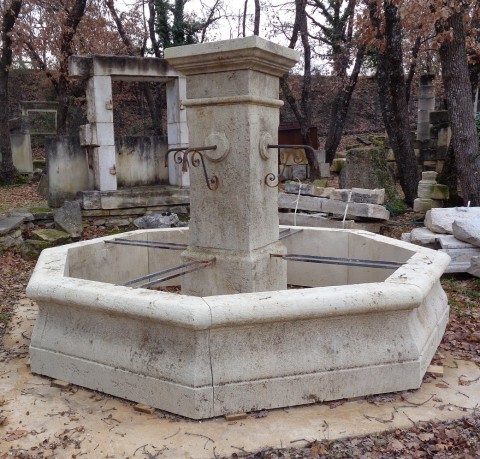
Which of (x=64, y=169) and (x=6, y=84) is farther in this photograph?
(x=6, y=84)

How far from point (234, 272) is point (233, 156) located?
0.90 metres

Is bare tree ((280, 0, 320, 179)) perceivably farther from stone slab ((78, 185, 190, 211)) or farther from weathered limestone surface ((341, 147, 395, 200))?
stone slab ((78, 185, 190, 211))

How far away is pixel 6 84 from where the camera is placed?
13.9 metres

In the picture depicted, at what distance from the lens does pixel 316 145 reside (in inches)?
689

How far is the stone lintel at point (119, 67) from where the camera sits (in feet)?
28.5

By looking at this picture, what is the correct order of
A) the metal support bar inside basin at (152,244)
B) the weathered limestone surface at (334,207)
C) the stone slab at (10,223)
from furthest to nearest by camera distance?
1. the weathered limestone surface at (334,207)
2. the stone slab at (10,223)
3. the metal support bar inside basin at (152,244)

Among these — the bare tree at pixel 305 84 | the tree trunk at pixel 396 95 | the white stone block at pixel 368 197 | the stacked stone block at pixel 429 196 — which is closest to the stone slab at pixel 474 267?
the white stone block at pixel 368 197

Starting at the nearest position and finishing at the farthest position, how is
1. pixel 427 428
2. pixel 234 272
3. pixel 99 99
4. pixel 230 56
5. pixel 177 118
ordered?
pixel 427 428 → pixel 230 56 → pixel 234 272 → pixel 99 99 → pixel 177 118

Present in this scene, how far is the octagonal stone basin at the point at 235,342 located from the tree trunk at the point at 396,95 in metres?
6.93

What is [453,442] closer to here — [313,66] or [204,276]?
[204,276]

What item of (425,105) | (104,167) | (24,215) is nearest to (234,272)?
(24,215)

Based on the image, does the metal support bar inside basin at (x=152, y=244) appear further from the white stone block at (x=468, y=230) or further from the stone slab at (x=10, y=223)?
the white stone block at (x=468, y=230)

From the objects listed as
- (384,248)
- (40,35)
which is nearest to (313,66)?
(40,35)

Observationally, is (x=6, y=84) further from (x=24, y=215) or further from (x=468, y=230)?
(x=468, y=230)
